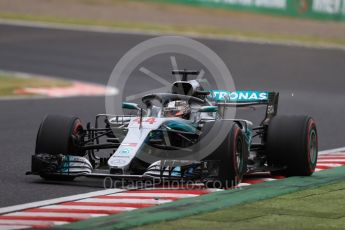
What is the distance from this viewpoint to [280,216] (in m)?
9.53

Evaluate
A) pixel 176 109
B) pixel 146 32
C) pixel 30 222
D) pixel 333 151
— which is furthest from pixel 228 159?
pixel 146 32

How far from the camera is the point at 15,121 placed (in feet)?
60.9

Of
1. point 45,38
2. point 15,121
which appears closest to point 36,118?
point 15,121

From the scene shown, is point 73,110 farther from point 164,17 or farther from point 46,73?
point 164,17

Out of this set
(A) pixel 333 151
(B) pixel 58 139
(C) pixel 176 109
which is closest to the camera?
(B) pixel 58 139

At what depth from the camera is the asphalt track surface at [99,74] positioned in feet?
49.1

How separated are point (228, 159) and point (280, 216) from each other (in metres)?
1.64

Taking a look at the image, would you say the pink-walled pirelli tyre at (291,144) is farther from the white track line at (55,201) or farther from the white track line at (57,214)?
the white track line at (57,214)

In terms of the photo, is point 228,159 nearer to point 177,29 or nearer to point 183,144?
point 183,144

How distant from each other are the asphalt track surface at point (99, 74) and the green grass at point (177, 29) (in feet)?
5.43

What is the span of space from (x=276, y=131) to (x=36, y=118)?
25.9ft

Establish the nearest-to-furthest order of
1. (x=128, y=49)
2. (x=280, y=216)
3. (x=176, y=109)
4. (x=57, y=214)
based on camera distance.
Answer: (x=280, y=216) < (x=57, y=214) < (x=176, y=109) < (x=128, y=49)

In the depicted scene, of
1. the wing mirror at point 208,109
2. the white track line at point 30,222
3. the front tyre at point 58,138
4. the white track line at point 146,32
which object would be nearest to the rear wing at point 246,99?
the wing mirror at point 208,109

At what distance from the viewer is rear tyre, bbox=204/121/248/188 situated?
436 inches
